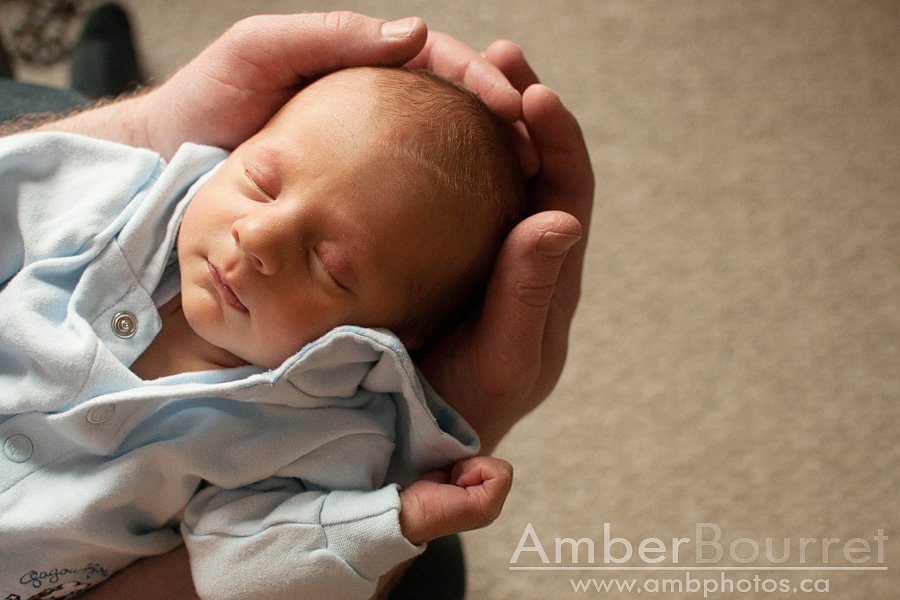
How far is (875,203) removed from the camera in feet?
5.06

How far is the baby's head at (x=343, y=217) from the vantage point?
807 mm

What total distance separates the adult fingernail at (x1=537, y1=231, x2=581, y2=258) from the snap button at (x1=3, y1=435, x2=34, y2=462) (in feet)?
2.02

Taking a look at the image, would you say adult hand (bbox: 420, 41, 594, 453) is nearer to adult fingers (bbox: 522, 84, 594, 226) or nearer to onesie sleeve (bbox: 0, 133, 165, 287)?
adult fingers (bbox: 522, 84, 594, 226)

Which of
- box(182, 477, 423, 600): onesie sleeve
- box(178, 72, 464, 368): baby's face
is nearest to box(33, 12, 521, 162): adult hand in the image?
box(178, 72, 464, 368): baby's face

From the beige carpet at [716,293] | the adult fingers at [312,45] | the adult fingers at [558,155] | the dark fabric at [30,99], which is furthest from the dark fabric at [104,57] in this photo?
the adult fingers at [558,155]

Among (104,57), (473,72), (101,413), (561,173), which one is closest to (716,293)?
(561,173)

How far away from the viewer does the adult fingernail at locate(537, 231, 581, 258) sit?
799 mm

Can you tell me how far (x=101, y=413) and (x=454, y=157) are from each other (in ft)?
1.58

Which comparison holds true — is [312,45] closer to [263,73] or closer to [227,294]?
[263,73]

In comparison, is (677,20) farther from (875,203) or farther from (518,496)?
(518,496)

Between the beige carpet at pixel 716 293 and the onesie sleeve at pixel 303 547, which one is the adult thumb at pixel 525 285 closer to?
the onesie sleeve at pixel 303 547

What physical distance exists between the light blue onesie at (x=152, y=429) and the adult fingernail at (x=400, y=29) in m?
0.31

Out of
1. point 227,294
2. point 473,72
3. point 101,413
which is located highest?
point 473,72

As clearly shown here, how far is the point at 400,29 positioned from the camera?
912mm
